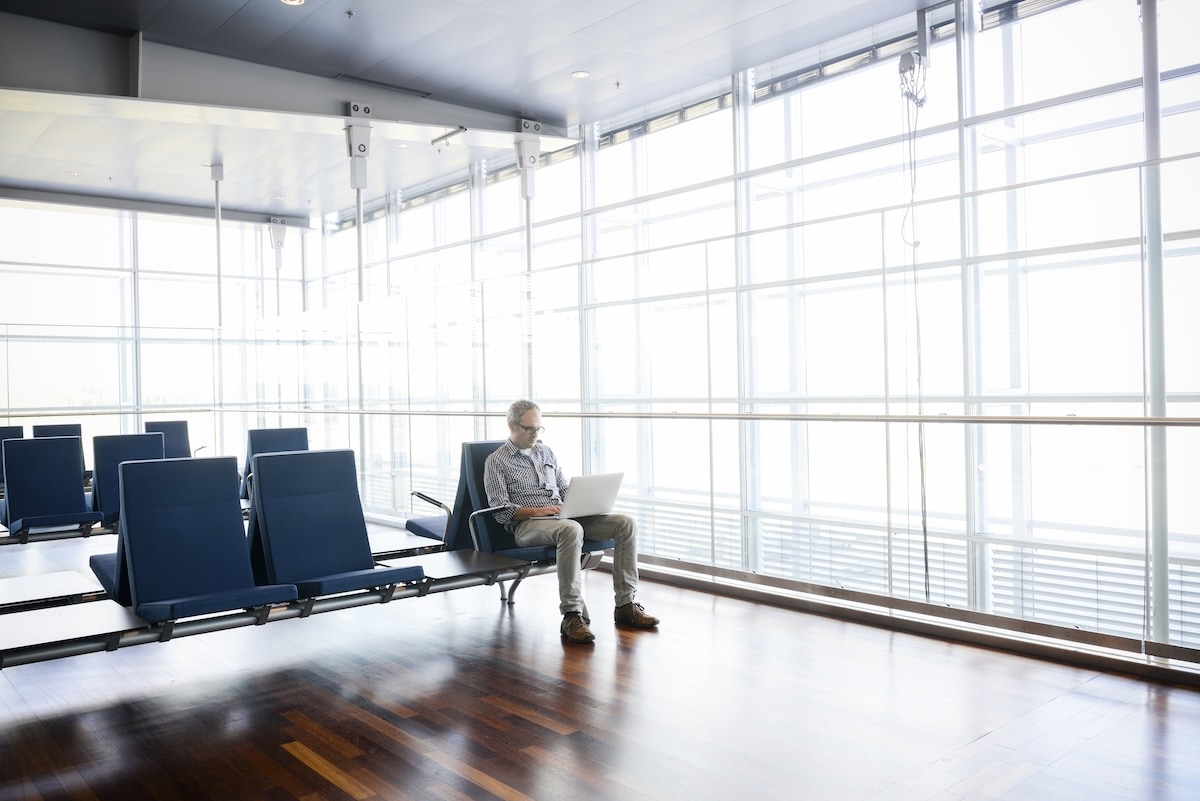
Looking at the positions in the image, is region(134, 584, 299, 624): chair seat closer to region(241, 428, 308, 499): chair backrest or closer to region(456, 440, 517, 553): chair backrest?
region(456, 440, 517, 553): chair backrest

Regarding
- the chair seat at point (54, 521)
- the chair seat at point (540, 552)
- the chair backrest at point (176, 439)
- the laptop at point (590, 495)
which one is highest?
the chair backrest at point (176, 439)

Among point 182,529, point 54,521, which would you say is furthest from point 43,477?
point 182,529

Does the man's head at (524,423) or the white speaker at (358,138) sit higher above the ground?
the white speaker at (358,138)

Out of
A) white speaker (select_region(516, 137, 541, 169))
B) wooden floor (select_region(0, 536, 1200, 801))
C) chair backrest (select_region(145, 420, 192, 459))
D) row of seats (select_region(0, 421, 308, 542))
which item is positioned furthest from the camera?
chair backrest (select_region(145, 420, 192, 459))

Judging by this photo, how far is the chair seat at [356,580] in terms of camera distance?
416 centimetres

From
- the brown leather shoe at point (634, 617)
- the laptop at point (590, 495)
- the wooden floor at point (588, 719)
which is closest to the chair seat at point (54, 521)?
the wooden floor at point (588, 719)

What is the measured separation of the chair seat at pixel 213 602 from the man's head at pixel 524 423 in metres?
1.64

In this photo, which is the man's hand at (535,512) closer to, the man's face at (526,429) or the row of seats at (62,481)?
the man's face at (526,429)

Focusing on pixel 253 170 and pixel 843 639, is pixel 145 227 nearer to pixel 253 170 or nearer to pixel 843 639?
pixel 253 170

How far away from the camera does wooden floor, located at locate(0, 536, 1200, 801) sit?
119 inches

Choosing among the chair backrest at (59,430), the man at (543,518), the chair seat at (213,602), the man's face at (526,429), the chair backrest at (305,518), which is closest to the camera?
the chair seat at (213,602)

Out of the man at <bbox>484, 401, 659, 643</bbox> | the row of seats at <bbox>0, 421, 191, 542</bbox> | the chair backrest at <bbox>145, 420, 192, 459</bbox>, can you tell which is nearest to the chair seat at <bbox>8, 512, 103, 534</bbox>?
the row of seats at <bbox>0, 421, 191, 542</bbox>

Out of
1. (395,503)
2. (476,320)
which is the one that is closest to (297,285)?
(395,503)

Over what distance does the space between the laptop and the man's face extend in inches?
16.0
